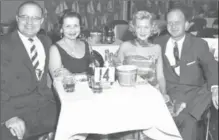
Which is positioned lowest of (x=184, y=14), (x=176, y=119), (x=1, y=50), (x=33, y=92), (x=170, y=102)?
(x=176, y=119)

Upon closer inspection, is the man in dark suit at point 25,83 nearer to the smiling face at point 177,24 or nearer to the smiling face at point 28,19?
the smiling face at point 28,19

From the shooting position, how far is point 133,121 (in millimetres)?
1559

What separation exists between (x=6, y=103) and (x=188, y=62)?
1433 mm

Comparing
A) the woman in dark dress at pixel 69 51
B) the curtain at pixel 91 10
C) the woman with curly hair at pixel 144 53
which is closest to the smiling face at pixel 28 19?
the woman in dark dress at pixel 69 51

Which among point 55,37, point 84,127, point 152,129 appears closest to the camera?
point 84,127

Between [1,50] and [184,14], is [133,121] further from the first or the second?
[184,14]

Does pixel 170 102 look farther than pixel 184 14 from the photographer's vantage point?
No

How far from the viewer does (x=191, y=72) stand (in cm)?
230

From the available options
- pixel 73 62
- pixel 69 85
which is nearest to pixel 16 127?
pixel 69 85

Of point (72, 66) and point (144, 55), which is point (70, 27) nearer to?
point (72, 66)

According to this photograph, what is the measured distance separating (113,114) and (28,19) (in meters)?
0.99

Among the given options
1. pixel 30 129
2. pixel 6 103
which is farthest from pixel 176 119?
pixel 6 103

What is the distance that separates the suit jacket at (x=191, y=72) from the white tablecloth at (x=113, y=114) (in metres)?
0.64

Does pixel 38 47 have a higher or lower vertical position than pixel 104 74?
higher
